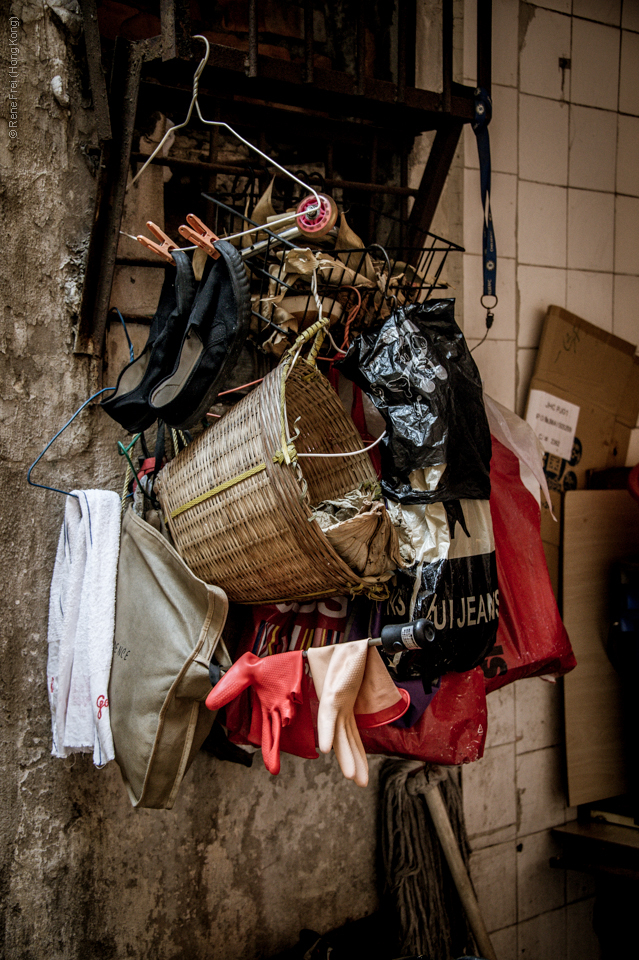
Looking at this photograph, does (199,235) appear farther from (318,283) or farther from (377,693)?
(377,693)

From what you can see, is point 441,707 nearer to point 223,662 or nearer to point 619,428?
point 223,662

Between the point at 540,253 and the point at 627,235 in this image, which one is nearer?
the point at 540,253

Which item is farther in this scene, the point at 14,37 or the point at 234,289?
the point at 14,37

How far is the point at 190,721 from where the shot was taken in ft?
4.56

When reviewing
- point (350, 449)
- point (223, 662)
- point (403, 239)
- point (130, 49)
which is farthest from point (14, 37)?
point (223, 662)

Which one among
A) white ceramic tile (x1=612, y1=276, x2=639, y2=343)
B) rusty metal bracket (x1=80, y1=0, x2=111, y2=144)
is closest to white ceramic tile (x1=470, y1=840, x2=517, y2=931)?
white ceramic tile (x1=612, y1=276, x2=639, y2=343)

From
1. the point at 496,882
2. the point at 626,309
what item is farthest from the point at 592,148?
the point at 496,882

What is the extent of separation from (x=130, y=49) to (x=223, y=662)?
50.8 inches

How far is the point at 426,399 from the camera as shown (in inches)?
52.5

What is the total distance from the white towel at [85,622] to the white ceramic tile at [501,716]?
4.09 feet

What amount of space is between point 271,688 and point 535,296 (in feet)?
5.31

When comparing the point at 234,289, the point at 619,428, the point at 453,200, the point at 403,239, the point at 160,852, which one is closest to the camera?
the point at 234,289

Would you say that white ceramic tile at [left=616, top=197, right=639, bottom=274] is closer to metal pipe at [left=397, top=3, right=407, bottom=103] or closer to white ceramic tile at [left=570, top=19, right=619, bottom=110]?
white ceramic tile at [left=570, top=19, right=619, bottom=110]

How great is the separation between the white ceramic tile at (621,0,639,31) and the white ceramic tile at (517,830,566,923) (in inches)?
110
